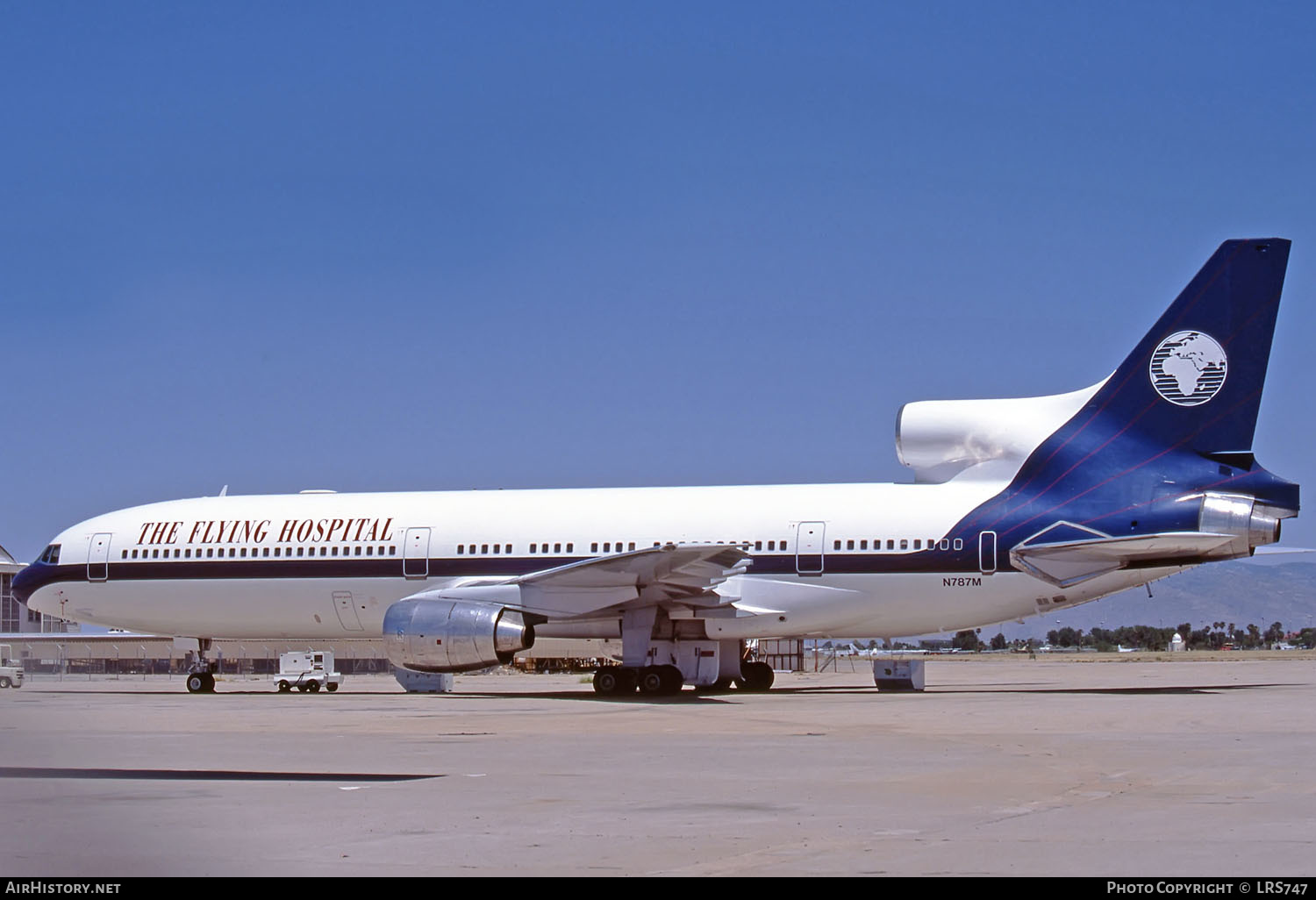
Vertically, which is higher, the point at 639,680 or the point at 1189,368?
the point at 1189,368

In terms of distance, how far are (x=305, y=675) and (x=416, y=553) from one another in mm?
7478

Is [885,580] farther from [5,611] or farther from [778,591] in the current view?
[5,611]

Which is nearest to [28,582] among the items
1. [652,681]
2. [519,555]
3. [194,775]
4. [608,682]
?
[519,555]

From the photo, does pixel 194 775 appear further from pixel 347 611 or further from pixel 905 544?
pixel 347 611

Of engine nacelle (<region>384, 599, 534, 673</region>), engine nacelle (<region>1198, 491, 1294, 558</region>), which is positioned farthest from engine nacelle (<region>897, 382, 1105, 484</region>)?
engine nacelle (<region>384, 599, 534, 673</region>)

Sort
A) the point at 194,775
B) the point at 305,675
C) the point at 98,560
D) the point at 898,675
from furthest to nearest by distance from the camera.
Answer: the point at 305,675 < the point at 98,560 < the point at 898,675 < the point at 194,775

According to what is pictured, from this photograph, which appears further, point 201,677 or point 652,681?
point 201,677

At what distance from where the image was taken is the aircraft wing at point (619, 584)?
83.8 ft

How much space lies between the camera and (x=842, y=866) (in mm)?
7453

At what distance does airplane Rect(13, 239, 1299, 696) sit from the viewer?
25.9 metres

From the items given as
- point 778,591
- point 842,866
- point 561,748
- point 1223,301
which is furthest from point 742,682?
point 842,866

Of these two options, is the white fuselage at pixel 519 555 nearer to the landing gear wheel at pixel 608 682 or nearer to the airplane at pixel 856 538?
the airplane at pixel 856 538

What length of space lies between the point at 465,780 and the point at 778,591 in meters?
16.2

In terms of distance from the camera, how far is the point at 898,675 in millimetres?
31156
